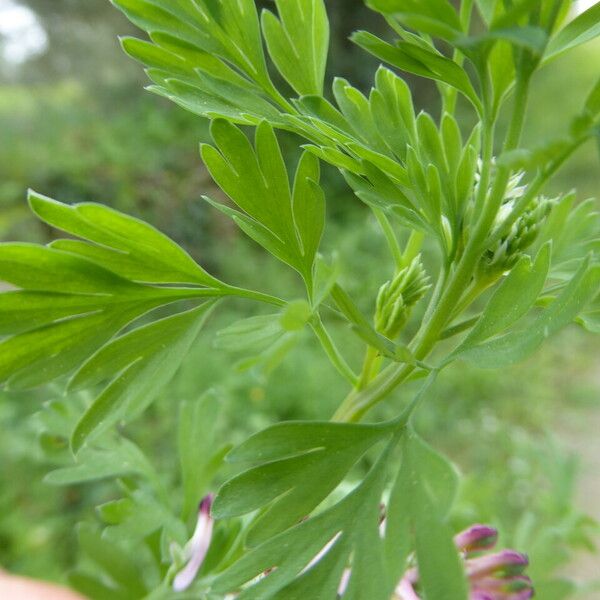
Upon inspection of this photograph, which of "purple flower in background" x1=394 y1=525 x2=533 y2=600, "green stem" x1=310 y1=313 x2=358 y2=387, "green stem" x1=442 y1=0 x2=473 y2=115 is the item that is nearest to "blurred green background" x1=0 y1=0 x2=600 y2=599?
"purple flower in background" x1=394 y1=525 x2=533 y2=600

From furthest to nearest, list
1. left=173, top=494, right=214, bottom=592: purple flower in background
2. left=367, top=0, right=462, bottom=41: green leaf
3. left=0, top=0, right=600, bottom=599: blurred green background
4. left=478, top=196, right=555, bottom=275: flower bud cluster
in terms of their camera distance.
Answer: left=0, top=0, right=600, bottom=599: blurred green background, left=173, top=494, right=214, bottom=592: purple flower in background, left=478, top=196, right=555, bottom=275: flower bud cluster, left=367, top=0, right=462, bottom=41: green leaf

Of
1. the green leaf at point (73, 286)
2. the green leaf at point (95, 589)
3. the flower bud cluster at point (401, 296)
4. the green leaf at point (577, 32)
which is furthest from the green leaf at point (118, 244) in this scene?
the green leaf at point (95, 589)

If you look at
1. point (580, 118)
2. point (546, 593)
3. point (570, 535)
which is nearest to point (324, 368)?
point (570, 535)

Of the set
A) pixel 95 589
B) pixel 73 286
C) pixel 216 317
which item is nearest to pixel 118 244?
pixel 73 286

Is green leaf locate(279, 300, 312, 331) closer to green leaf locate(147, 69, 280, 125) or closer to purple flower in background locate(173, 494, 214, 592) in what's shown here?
green leaf locate(147, 69, 280, 125)

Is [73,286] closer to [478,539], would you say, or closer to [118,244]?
[118,244]

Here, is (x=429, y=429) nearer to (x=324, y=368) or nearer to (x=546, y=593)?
(x=324, y=368)

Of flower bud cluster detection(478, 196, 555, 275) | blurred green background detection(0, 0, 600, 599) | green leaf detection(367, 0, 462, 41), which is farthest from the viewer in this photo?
blurred green background detection(0, 0, 600, 599)
